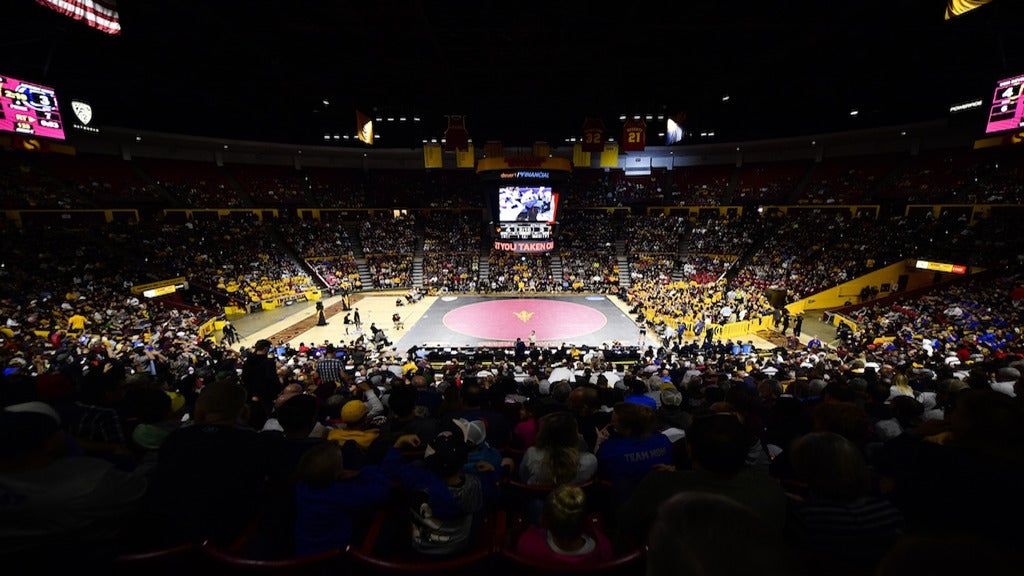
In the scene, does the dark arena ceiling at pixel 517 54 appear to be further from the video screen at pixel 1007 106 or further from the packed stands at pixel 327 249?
the packed stands at pixel 327 249

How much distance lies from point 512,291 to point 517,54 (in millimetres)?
22425

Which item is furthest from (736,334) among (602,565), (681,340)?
(602,565)

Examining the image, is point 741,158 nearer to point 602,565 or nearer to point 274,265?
point 274,265

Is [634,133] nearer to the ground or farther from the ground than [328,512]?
farther from the ground

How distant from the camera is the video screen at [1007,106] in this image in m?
14.4

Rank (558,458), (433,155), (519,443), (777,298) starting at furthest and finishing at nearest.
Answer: (777,298), (433,155), (519,443), (558,458)

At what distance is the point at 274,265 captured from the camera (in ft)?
112

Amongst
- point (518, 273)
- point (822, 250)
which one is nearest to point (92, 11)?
point (518, 273)

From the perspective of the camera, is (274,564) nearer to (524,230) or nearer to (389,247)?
(524,230)

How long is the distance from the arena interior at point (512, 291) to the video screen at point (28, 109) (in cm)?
10

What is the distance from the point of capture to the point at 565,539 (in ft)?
8.40

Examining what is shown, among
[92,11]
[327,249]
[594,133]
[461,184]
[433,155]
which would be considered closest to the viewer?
[92,11]

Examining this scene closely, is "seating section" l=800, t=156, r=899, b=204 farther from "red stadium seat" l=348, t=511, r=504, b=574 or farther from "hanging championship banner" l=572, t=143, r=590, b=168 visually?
"red stadium seat" l=348, t=511, r=504, b=574

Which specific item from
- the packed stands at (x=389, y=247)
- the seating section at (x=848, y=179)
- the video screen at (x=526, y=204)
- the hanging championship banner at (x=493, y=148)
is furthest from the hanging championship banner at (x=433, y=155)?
the seating section at (x=848, y=179)
